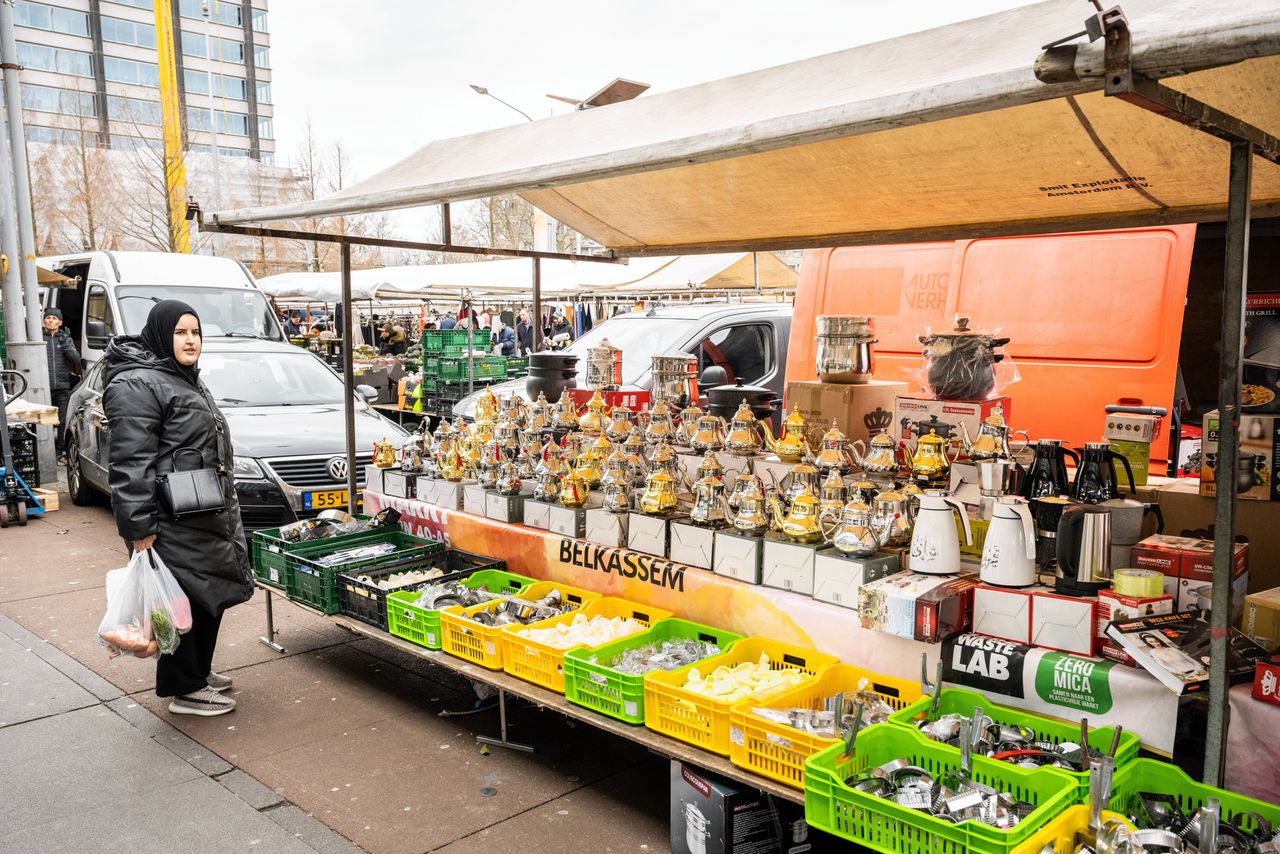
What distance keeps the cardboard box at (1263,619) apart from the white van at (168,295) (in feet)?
31.5

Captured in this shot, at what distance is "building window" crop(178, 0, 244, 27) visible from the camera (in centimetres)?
5794

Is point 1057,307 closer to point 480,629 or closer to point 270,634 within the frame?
point 480,629

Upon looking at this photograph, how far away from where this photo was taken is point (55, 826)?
3.42m

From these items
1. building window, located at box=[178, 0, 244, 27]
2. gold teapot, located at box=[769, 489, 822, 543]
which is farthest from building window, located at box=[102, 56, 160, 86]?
gold teapot, located at box=[769, 489, 822, 543]

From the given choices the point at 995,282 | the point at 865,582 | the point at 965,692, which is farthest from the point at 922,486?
the point at 995,282

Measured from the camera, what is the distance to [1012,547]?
2791mm

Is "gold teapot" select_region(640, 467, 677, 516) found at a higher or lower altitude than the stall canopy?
lower

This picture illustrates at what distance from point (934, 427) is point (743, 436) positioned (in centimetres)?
83

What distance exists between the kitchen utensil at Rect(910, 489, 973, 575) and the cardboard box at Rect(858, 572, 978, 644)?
0.04 m

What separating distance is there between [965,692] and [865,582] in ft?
1.60

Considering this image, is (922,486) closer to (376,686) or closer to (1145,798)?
(1145,798)

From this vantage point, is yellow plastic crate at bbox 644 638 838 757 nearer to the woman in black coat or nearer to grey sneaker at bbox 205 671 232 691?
the woman in black coat

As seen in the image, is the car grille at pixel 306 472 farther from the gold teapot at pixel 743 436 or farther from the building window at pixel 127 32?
the building window at pixel 127 32

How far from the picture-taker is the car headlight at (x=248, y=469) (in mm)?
6836
